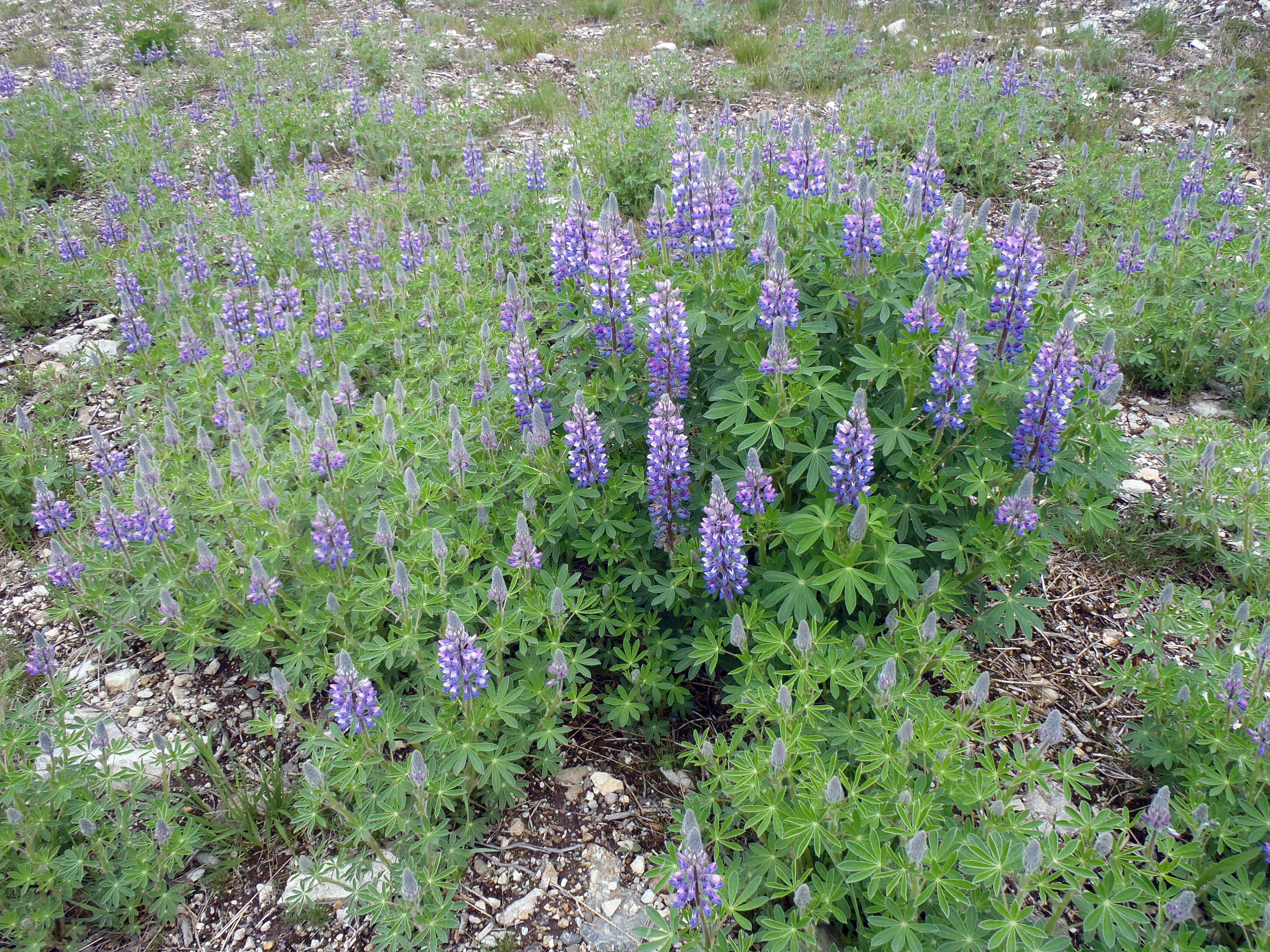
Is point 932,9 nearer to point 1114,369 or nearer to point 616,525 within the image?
point 1114,369

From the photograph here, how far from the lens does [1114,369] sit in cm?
314

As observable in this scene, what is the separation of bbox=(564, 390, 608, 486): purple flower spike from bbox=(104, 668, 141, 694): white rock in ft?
7.67

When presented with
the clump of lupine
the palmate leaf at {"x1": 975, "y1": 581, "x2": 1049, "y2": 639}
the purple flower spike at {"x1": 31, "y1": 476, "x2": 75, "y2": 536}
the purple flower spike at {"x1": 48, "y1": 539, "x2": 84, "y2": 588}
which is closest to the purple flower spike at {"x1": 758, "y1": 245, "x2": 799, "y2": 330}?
the clump of lupine

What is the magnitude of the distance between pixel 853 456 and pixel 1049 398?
2.49 ft

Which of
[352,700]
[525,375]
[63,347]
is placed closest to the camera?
[352,700]

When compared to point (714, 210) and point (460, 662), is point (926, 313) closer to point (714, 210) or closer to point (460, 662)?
point (714, 210)

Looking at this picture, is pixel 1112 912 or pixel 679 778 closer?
pixel 1112 912

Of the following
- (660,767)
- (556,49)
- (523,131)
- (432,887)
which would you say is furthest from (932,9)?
(432,887)

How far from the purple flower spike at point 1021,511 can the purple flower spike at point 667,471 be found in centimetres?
116

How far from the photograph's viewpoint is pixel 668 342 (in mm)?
3104

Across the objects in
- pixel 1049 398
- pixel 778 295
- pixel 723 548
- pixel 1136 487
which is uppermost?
pixel 778 295

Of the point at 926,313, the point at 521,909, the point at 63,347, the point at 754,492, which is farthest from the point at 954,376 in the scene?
the point at 63,347

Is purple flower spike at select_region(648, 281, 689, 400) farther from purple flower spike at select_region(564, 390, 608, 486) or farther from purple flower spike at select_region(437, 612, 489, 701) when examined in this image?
purple flower spike at select_region(437, 612, 489, 701)

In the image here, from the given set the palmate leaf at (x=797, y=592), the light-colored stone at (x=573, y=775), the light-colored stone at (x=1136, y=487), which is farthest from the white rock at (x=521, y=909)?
the light-colored stone at (x=1136, y=487)
